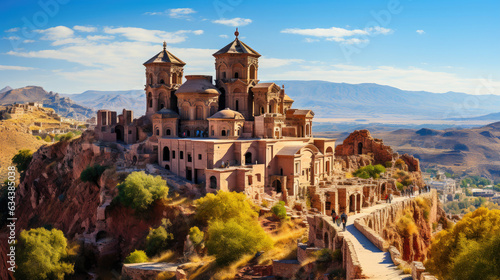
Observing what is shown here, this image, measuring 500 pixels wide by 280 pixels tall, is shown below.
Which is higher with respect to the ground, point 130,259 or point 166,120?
point 166,120

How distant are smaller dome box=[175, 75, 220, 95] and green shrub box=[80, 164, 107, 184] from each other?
1196 centimetres

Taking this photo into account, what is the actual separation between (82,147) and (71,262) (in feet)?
75.1

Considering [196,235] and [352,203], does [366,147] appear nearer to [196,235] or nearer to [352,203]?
[352,203]

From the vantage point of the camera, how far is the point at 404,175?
2375 inches

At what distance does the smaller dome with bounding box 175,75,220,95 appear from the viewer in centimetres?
5044

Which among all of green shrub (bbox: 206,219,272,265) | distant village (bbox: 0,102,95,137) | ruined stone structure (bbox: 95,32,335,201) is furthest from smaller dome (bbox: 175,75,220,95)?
distant village (bbox: 0,102,95,137)

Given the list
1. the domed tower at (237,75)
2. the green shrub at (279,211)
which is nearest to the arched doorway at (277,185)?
the green shrub at (279,211)

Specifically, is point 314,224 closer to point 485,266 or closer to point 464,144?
point 485,266

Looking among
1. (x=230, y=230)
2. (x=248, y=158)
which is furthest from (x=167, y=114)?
(x=230, y=230)

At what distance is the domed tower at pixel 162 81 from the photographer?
5703cm

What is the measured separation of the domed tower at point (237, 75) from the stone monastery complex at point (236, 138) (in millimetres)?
113

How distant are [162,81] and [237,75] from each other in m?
10.8

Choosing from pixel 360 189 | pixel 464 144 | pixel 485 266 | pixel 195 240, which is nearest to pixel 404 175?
pixel 360 189

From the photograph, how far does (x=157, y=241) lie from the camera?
3597 cm
